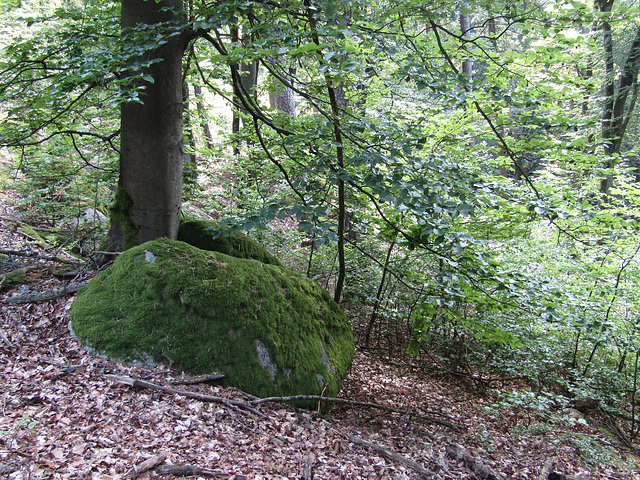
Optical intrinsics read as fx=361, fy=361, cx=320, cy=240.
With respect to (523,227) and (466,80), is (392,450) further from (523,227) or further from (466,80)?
(523,227)

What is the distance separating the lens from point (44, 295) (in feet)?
13.3

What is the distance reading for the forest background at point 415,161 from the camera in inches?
121

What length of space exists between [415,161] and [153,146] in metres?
2.91

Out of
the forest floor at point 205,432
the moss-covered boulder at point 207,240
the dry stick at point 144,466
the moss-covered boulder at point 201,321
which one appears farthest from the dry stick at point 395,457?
the moss-covered boulder at point 207,240

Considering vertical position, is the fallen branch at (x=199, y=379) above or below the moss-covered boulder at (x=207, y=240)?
below

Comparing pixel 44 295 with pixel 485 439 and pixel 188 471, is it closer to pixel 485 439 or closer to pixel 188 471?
pixel 188 471

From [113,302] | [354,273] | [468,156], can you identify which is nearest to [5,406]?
[113,302]

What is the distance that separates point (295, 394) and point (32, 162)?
18.2 ft

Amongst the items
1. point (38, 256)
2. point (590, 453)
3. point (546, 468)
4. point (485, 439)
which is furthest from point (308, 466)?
point (38, 256)

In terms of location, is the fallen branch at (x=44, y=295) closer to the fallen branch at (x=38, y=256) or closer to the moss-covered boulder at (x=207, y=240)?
the fallen branch at (x=38, y=256)

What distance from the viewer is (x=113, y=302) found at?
137 inches

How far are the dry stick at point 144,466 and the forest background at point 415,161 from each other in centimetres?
174

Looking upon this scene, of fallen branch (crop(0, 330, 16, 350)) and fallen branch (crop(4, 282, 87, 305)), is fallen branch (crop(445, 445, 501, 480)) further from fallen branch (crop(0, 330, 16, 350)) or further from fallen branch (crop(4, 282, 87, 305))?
fallen branch (crop(4, 282, 87, 305))

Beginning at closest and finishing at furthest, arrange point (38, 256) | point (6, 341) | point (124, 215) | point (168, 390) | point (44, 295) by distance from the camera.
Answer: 1. point (168, 390)
2. point (6, 341)
3. point (44, 295)
4. point (124, 215)
5. point (38, 256)
